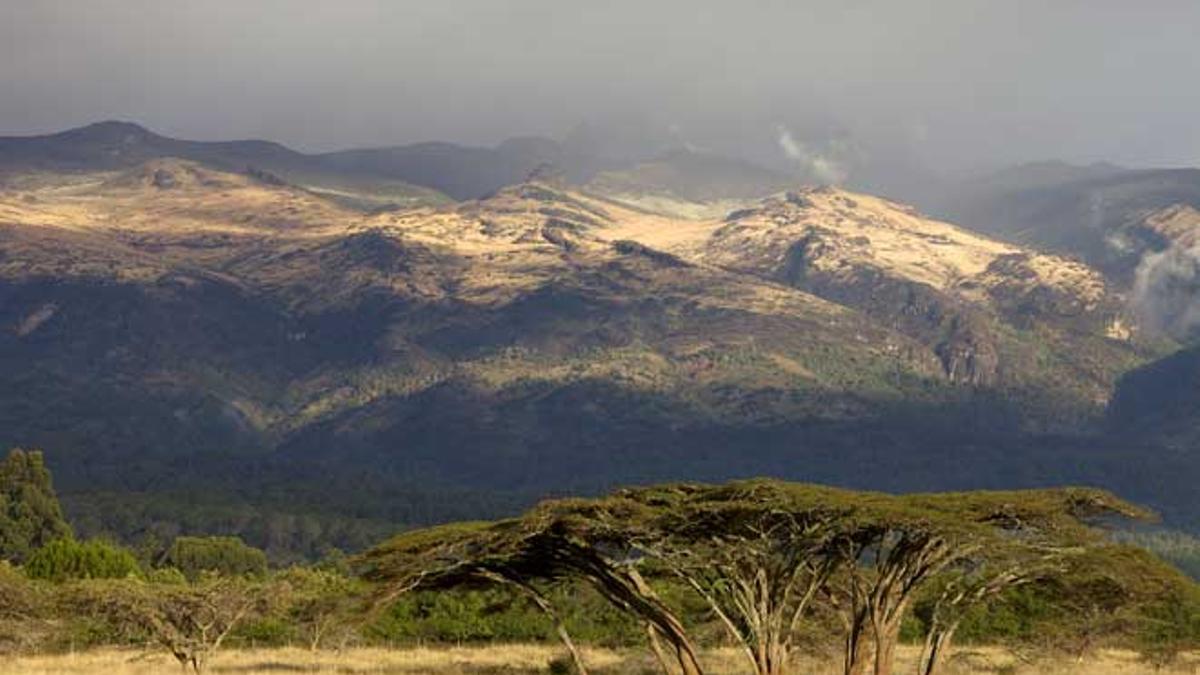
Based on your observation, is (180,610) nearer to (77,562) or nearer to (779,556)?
(779,556)

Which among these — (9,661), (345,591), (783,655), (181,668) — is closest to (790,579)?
(783,655)

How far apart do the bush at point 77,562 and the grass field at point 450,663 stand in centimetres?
4802

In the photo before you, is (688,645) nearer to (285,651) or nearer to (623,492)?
(623,492)

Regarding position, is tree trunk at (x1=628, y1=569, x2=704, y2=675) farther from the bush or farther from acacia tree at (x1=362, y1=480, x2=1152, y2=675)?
the bush

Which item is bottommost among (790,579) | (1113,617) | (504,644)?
(504,644)

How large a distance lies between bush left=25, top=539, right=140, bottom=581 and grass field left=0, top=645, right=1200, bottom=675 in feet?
158

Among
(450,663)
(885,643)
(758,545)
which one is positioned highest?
(758,545)

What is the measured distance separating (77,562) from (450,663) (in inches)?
2815

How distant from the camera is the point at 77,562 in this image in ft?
482


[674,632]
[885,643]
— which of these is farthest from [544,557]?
[885,643]

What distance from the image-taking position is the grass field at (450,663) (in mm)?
79750

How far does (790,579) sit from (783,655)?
10.5 ft

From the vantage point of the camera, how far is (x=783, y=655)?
56531 millimetres

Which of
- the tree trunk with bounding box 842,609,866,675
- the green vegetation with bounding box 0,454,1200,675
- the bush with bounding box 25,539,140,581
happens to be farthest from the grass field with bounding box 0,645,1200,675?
the bush with bounding box 25,539,140,581
